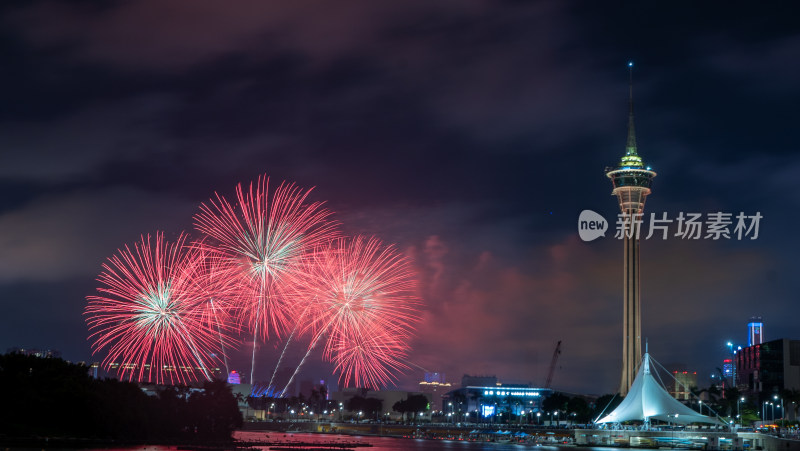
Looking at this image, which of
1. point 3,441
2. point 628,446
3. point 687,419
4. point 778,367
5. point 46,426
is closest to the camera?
point 3,441

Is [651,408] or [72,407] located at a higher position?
[651,408]

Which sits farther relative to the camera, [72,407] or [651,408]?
[651,408]

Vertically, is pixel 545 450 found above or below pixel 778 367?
below

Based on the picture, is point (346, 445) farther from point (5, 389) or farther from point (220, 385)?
point (5, 389)

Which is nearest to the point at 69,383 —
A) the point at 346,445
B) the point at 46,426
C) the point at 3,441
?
the point at 46,426
